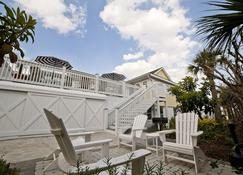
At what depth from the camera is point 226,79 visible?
388 cm

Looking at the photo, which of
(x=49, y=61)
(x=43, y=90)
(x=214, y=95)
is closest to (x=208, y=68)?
(x=214, y=95)

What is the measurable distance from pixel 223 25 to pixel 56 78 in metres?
7.96

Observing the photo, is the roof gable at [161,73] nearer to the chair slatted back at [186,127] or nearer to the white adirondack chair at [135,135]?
the white adirondack chair at [135,135]

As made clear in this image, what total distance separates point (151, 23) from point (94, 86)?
16.7ft

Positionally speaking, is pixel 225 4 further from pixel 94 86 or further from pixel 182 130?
pixel 94 86

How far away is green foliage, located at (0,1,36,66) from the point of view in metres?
1.12

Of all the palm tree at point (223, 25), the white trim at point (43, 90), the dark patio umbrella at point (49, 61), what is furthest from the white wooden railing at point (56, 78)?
the palm tree at point (223, 25)

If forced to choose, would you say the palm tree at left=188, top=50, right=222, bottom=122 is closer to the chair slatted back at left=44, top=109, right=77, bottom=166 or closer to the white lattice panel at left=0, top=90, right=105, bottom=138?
the chair slatted back at left=44, top=109, right=77, bottom=166

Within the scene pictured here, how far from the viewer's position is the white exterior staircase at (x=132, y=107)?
748 cm

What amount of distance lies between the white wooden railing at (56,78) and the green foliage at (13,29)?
6.78 m

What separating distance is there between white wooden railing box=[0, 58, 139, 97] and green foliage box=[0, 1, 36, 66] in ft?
22.3

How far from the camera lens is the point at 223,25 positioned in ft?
6.31

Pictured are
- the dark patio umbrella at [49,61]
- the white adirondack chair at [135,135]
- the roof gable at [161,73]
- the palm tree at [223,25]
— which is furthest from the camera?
the roof gable at [161,73]

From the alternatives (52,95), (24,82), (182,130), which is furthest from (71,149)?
(24,82)
